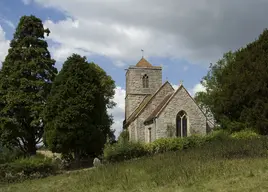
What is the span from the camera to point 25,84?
2883 centimetres

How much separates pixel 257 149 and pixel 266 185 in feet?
18.0

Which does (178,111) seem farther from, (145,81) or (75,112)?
(145,81)

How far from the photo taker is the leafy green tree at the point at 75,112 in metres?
26.0

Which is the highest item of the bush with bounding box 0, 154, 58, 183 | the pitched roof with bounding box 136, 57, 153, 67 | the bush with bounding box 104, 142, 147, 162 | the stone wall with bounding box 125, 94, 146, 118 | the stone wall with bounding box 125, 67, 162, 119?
the pitched roof with bounding box 136, 57, 153, 67

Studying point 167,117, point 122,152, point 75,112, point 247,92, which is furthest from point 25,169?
point 247,92

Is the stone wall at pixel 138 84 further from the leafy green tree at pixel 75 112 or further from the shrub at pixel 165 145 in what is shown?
the shrub at pixel 165 145

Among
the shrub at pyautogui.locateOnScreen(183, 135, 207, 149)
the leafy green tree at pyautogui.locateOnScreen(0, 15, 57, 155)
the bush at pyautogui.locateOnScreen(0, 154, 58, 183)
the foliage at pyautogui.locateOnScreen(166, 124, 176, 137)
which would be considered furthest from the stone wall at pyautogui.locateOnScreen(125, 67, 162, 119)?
the bush at pyautogui.locateOnScreen(0, 154, 58, 183)

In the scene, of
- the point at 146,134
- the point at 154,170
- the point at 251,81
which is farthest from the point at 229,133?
the point at 154,170

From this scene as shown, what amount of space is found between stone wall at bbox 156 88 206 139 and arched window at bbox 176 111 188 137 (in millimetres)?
370

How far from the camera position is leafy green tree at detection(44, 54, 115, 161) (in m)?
26.0

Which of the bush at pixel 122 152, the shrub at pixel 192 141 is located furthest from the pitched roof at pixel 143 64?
the bush at pixel 122 152

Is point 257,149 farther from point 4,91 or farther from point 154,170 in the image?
point 4,91

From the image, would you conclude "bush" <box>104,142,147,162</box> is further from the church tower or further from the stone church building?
the church tower

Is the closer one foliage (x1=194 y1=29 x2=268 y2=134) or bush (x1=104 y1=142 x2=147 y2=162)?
bush (x1=104 y1=142 x2=147 y2=162)
